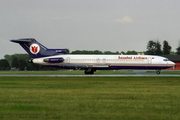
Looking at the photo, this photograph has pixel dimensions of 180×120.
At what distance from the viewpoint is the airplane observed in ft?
163

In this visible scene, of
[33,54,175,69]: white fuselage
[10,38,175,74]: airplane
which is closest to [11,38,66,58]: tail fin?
[10,38,175,74]: airplane

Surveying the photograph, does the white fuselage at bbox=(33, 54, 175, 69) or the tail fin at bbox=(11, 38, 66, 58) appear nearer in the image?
the white fuselage at bbox=(33, 54, 175, 69)

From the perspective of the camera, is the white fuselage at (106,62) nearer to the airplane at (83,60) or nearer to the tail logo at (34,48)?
the airplane at (83,60)

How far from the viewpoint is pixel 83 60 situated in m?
49.8

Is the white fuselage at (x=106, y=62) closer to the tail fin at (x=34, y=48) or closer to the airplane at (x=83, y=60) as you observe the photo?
the airplane at (x=83, y=60)

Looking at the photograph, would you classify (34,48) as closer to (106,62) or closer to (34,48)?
(34,48)

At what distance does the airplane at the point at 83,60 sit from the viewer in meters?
49.6

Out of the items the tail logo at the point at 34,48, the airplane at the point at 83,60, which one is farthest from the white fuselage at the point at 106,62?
the tail logo at the point at 34,48

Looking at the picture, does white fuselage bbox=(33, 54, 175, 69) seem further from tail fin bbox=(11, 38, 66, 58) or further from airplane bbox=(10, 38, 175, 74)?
tail fin bbox=(11, 38, 66, 58)

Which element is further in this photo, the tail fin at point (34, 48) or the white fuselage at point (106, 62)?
the tail fin at point (34, 48)

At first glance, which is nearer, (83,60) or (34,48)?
(83,60)

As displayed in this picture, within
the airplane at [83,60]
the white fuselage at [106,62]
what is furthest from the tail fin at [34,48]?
the white fuselage at [106,62]

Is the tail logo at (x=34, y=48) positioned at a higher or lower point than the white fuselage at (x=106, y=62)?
higher

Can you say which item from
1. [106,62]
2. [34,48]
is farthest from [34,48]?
[106,62]
